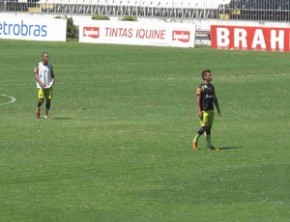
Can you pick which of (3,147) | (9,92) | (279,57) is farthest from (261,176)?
(279,57)

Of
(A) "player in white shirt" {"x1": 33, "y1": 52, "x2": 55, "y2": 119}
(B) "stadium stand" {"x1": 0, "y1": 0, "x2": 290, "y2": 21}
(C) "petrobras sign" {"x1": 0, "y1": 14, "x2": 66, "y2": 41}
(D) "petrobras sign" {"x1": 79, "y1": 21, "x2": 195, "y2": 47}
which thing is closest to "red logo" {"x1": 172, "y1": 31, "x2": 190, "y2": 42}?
(D) "petrobras sign" {"x1": 79, "y1": 21, "x2": 195, "y2": 47}

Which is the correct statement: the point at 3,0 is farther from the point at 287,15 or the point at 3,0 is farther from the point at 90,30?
the point at 287,15

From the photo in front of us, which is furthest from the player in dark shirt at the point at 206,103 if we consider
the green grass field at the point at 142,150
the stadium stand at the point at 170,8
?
the stadium stand at the point at 170,8

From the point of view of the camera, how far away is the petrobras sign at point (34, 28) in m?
75.5

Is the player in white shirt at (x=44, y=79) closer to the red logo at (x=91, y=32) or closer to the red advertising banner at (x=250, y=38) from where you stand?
the red advertising banner at (x=250, y=38)

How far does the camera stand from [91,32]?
74.8 m

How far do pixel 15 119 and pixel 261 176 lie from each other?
12279 millimetres

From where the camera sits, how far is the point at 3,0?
91.0 metres

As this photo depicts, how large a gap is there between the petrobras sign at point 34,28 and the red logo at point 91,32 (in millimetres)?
1571

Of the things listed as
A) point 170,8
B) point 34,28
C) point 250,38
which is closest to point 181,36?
point 250,38

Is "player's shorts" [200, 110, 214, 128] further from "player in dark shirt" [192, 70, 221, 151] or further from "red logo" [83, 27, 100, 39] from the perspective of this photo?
"red logo" [83, 27, 100, 39]

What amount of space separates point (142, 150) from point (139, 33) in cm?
4574

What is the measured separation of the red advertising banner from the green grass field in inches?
524

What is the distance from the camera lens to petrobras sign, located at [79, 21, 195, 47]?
70.6 m
